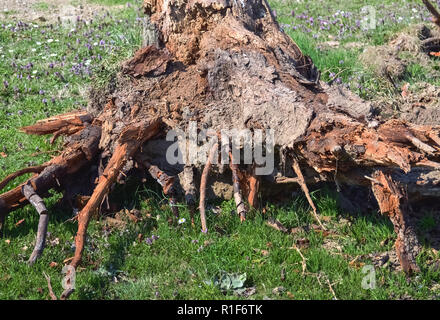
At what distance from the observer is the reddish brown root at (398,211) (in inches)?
149

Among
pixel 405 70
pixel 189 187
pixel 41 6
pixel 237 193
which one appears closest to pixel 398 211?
pixel 237 193

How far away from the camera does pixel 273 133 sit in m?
4.23

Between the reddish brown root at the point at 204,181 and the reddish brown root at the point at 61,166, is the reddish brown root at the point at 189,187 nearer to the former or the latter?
the reddish brown root at the point at 204,181

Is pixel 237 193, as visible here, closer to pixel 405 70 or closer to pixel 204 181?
pixel 204 181

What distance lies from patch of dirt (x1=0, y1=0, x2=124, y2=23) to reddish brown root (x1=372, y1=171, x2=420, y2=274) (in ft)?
20.1

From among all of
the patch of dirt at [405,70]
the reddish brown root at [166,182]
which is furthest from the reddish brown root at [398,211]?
the reddish brown root at [166,182]

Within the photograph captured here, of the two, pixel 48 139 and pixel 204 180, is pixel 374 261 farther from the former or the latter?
pixel 48 139

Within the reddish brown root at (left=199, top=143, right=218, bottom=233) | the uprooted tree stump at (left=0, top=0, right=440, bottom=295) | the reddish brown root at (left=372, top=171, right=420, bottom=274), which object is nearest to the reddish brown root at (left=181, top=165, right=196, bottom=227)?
the uprooted tree stump at (left=0, top=0, right=440, bottom=295)

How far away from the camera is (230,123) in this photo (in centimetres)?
448

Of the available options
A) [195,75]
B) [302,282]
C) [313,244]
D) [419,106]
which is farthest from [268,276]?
[419,106]

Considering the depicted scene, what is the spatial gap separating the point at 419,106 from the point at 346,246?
168cm

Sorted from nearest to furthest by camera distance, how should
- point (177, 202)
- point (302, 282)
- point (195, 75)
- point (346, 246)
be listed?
point (302, 282) < point (346, 246) < point (177, 202) < point (195, 75)

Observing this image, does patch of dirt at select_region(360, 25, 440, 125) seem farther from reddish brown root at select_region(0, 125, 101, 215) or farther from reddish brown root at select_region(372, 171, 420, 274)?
reddish brown root at select_region(0, 125, 101, 215)

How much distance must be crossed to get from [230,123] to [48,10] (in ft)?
19.1
